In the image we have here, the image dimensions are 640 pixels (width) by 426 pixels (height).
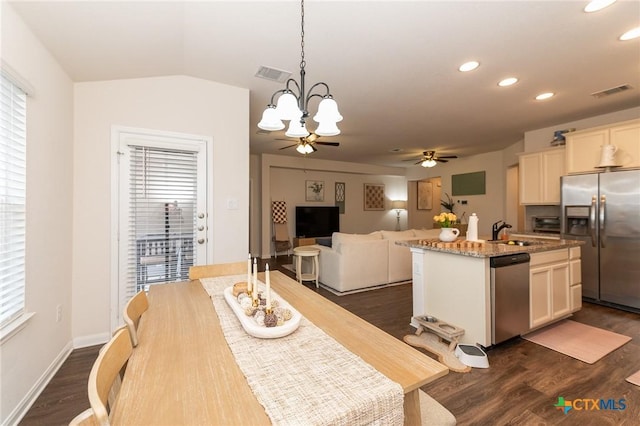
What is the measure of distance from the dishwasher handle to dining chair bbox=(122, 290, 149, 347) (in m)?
2.53

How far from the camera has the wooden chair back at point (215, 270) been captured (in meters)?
2.06

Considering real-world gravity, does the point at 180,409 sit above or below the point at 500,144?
below

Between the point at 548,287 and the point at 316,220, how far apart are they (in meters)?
5.51

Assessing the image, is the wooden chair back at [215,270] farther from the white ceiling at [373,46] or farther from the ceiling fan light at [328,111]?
the white ceiling at [373,46]

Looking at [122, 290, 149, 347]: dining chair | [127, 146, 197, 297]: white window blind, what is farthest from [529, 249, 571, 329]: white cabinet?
[127, 146, 197, 297]: white window blind

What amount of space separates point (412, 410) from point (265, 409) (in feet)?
1.61

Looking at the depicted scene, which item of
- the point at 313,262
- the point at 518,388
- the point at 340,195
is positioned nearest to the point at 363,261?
the point at 313,262

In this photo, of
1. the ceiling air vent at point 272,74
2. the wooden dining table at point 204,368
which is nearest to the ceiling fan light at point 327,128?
the wooden dining table at point 204,368

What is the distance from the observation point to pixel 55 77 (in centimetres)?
211

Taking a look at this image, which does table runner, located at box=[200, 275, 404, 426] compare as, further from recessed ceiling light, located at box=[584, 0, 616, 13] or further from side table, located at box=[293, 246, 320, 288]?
side table, located at box=[293, 246, 320, 288]

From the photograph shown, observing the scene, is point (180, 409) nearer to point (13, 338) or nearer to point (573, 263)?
point (13, 338)

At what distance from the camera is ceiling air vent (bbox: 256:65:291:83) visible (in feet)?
8.57

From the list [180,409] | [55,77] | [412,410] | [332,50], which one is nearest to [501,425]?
Result: [412,410]

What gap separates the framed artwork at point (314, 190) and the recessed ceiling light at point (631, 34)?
6.30 meters
